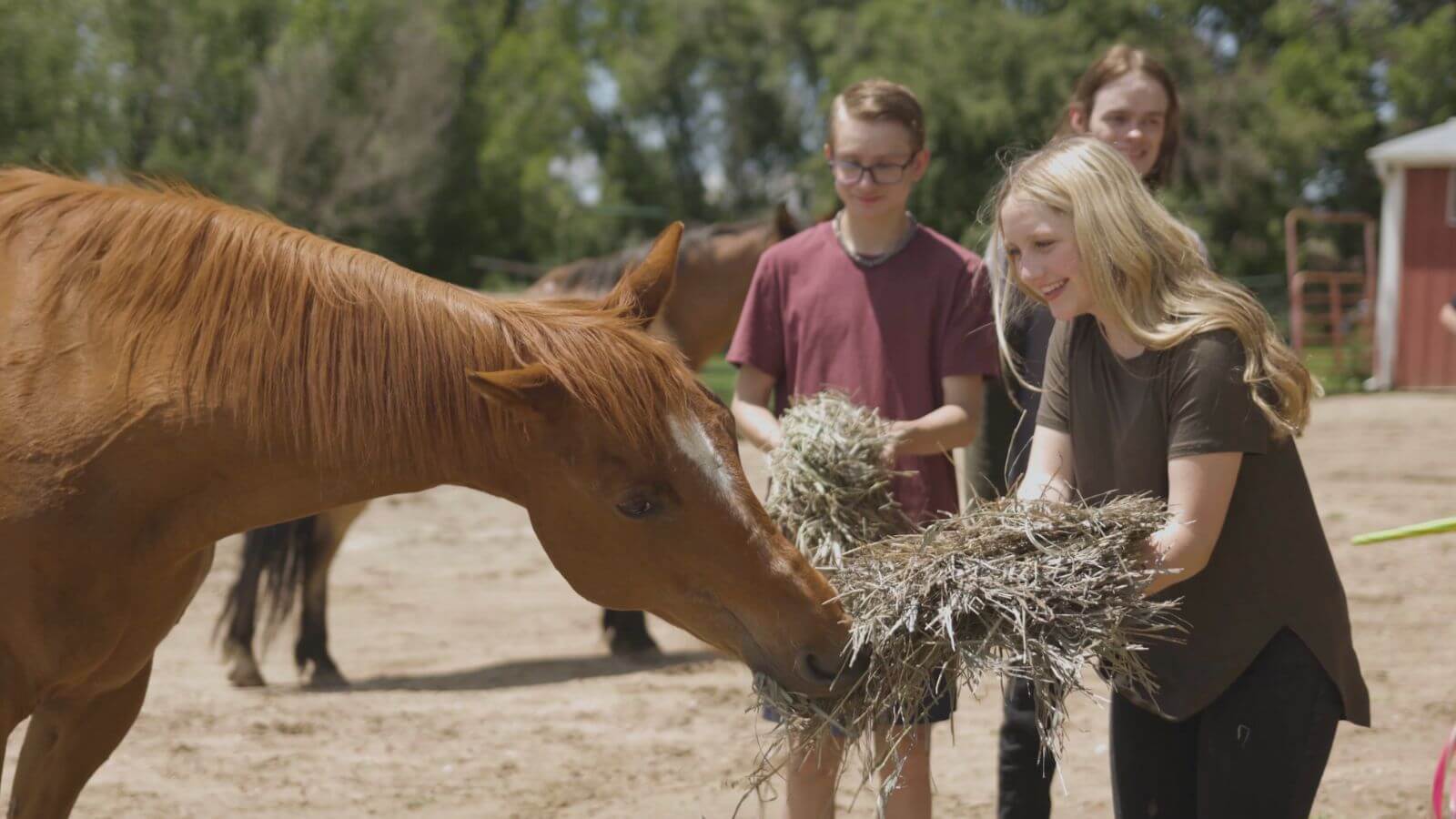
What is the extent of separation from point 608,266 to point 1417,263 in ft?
49.1

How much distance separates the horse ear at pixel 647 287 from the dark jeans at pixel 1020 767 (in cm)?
137

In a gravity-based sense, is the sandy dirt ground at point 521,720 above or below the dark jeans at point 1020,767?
below

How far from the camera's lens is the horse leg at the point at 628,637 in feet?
19.9

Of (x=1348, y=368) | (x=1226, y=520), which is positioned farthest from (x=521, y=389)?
(x=1348, y=368)

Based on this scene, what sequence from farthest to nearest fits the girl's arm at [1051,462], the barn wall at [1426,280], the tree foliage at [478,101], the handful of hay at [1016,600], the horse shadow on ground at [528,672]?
the tree foliage at [478,101] < the barn wall at [1426,280] < the horse shadow on ground at [528,672] < the girl's arm at [1051,462] < the handful of hay at [1016,600]

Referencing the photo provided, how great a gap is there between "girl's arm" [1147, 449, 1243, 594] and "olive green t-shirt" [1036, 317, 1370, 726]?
0.02 m

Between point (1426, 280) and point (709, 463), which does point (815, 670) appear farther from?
point (1426, 280)

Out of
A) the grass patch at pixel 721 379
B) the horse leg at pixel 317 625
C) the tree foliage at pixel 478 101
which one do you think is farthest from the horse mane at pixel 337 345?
the tree foliage at pixel 478 101

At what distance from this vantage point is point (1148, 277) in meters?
2.33

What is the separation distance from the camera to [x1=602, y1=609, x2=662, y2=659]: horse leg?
606 centimetres

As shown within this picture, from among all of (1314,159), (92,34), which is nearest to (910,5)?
(1314,159)

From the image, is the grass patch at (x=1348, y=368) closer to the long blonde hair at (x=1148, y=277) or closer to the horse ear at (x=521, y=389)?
the long blonde hair at (x=1148, y=277)

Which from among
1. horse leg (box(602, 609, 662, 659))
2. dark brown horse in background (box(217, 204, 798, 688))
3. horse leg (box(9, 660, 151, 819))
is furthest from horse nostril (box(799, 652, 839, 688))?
horse leg (box(602, 609, 662, 659))

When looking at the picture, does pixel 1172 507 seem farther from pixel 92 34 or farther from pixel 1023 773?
pixel 92 34
